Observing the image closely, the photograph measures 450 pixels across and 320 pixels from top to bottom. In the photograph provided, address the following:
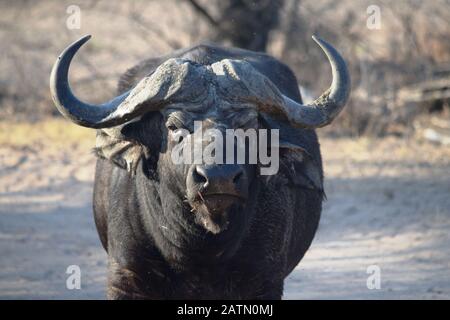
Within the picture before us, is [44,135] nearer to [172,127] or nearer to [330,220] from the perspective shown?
[330,220]

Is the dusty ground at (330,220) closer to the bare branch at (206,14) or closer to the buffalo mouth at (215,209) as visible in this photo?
the bare branch at (206,14)

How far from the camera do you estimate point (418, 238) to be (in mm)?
9398

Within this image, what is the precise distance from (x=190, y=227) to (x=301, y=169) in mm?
1000

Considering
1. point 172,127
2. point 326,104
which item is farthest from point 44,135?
point 172,127

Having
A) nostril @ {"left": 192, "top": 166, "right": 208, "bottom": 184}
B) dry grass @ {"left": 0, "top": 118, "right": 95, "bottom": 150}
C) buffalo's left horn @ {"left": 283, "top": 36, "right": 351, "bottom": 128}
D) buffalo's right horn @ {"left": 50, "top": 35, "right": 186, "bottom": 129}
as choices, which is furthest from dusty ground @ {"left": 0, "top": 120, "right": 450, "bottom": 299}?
nostril @ {"left": 192, "top": 166, "right": 208, "bottom": 184}

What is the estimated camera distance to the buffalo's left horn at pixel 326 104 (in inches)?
210

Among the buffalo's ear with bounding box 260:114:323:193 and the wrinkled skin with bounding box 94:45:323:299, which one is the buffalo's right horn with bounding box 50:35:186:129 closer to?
the wrinkled skin with bounding box 94:45:323:299

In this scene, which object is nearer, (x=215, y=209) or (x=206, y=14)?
(x=215, y=209)

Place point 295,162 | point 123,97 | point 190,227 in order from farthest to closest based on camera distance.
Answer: point 295,162 < point 123,97 < point 190,227

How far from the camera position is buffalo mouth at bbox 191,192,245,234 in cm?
463

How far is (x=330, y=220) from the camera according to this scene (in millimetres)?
10289

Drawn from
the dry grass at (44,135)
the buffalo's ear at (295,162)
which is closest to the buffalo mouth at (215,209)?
the buffalo's ear at (295,162)

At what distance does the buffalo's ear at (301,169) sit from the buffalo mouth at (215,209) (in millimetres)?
704

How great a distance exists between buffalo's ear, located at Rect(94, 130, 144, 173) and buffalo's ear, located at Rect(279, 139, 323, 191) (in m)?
0.89
